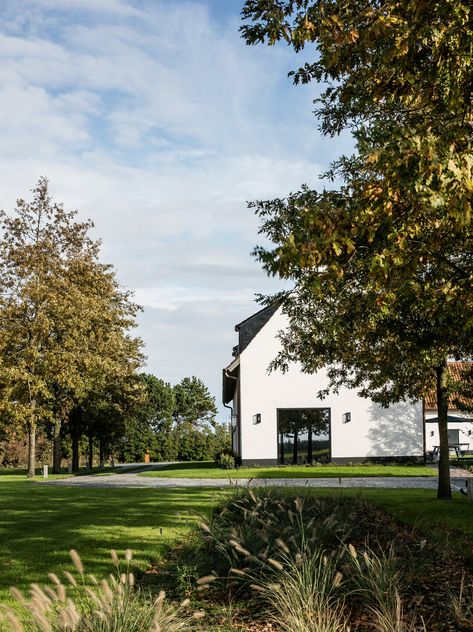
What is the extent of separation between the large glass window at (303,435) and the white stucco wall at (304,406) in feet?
1.07

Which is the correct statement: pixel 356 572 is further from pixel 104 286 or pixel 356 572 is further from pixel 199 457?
pixel 199 457

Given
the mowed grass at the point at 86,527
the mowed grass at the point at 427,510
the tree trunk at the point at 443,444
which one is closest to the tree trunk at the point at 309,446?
the mowed grass at the point at 427,510

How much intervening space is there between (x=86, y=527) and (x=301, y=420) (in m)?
25.6

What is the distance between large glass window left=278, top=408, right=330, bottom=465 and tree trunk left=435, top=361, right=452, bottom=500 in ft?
63.2

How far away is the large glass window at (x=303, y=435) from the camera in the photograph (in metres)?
36.3

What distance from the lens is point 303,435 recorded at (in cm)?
3681

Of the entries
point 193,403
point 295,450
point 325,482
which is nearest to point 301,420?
point 295,450

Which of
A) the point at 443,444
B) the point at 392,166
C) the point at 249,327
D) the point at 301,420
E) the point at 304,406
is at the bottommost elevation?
the point at 443,444

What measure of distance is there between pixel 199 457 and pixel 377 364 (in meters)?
46.6

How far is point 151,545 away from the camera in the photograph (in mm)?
10117

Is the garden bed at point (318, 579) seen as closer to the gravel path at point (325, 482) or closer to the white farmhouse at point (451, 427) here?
the gravel path at point (325, 482)

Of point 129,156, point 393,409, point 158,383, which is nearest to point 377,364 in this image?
point 129,156

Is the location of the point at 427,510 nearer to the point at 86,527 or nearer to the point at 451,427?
the point at 86,527

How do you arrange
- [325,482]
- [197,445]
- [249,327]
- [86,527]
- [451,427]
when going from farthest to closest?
[197,445], [451,427], [249,327], [325,482], [86,527]
